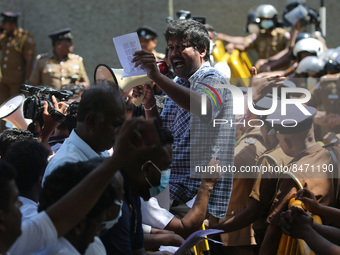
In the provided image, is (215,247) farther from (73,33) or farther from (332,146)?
(73,33)

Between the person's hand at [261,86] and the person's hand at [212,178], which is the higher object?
the person's hand at [261,86]

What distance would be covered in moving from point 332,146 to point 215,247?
1.33 m

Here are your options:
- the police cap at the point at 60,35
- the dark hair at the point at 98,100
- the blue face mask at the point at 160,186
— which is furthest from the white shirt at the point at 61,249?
the police cap at the point at 60,35

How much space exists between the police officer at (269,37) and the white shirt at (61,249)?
7.42m

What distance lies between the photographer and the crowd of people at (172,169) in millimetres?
1560

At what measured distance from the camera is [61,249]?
166 centimetres

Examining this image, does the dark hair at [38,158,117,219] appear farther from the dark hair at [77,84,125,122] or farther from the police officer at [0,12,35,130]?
the police officer at [0,12,35,130]

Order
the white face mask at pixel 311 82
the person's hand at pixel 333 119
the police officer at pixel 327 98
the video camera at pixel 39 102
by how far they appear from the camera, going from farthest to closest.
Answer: the white face mask at pixel 311 82
the police officer at pixel 327 98
the person's hand at pixel 333 119
the video camera at pixel 39 102

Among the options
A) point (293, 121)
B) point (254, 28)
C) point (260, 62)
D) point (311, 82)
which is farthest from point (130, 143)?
point (254, 28)

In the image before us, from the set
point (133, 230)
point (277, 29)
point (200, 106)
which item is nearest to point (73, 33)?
point (277, 29)

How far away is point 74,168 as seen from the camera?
1.77 m

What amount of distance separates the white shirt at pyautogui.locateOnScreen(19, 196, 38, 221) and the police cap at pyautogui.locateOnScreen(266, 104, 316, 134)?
202 cm

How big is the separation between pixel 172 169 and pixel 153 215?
53 centimetres

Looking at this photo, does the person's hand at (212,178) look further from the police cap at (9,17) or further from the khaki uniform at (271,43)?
the police cap at (9,17)
